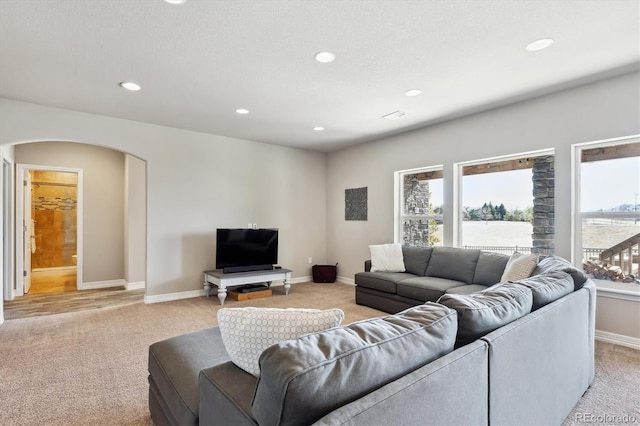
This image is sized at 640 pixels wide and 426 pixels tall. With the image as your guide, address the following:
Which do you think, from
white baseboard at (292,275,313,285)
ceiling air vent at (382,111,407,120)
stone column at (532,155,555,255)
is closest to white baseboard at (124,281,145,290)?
white baseboard at (292,275,313,285)

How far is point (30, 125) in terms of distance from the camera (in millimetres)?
3891

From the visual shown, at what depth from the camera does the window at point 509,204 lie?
12.5ft

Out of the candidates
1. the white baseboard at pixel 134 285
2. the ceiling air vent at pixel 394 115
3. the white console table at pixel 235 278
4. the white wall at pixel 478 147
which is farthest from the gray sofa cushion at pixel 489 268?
the white baseboard at pixel 134 285

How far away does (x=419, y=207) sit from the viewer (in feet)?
17.2

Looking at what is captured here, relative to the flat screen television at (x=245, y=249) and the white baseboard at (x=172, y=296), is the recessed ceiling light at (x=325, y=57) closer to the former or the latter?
the flat screen television at (x=245, y=249)

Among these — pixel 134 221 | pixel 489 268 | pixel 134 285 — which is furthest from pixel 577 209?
pixel 134 285

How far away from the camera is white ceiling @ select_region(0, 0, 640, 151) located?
217 centimetres

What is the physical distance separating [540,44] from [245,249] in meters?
4.26

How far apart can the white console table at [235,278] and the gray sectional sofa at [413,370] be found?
2.70m

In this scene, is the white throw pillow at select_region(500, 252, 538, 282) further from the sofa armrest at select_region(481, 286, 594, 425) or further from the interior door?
the interior door

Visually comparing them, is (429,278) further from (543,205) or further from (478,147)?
(478,147)

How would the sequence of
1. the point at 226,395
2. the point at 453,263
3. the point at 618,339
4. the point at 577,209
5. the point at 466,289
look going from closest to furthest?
the point at 226,395 < the point at 618,339 < the point at 577,209 < the point at 466,289 < the point at 453,263

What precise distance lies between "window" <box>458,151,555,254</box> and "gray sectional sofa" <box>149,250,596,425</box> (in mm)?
1933

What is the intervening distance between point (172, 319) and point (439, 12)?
4.06m
